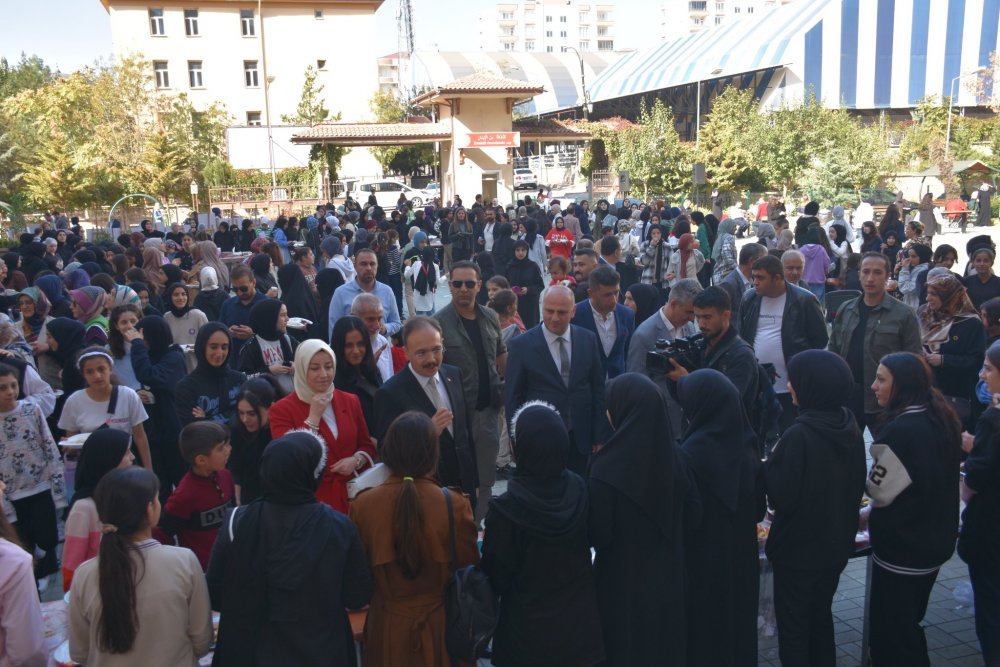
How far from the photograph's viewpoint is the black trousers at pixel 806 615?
11.8 ft

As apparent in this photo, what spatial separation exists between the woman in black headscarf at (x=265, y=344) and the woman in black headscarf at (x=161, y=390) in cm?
49

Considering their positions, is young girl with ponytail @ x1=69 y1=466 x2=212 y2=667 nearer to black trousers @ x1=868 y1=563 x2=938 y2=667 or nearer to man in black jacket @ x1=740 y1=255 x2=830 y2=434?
black trousers @ x1=868 y1=563 x2=938 y2=667

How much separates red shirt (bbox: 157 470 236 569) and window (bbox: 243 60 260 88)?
157 ft

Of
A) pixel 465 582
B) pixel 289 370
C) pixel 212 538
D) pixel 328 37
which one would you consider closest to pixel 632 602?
pixel 465 582

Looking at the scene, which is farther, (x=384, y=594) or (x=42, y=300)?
(x=42, y=300)

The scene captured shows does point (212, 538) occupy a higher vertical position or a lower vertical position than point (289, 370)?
lower

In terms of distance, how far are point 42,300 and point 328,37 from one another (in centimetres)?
4503

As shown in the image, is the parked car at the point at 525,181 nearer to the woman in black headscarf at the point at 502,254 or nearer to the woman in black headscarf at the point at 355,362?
the woman in black headscarf at the point at 502,254

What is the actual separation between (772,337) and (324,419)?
3603 mm

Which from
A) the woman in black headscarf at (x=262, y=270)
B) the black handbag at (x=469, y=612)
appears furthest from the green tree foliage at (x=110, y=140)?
the black handbag at (x=469, y=612)

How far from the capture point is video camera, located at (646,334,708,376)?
4762 mm

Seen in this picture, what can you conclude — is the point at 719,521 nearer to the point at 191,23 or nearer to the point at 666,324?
the point at 666,324

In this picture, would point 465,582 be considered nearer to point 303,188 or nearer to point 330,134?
point 330,134

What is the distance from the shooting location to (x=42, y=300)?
711cm
